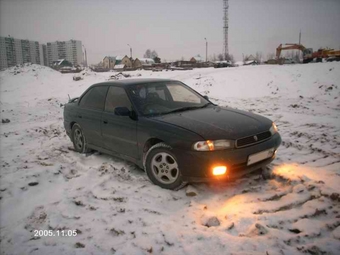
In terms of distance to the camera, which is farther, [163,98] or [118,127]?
[163,98]

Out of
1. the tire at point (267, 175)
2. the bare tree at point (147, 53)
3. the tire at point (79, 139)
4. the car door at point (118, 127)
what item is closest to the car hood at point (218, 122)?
the car door at point (118, 127)

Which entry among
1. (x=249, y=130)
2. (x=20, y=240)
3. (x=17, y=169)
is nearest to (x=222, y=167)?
(x=249, y=130)

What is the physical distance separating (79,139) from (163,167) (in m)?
2.50

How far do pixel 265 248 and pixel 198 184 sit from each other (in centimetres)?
137

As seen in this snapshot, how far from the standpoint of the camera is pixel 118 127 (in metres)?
4.02

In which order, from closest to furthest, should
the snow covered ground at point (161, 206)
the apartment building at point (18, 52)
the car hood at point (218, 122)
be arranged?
the snow covered ground at point (161, 206) → the car hood at point (218, 122) → the apartment building at point (18, 52)

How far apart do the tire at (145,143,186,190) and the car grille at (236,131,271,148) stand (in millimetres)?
841

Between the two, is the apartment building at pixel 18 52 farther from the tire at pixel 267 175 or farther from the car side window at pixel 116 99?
the tire at pixel 267 175

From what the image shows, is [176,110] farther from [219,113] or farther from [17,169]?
[17,169]

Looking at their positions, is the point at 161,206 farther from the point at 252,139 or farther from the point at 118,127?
the point at 118,127

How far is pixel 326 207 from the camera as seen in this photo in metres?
2.67

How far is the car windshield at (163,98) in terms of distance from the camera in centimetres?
384

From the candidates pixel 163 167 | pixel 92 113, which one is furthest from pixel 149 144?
pixel 92 113

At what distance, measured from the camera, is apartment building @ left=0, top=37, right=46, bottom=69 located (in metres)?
60.0
